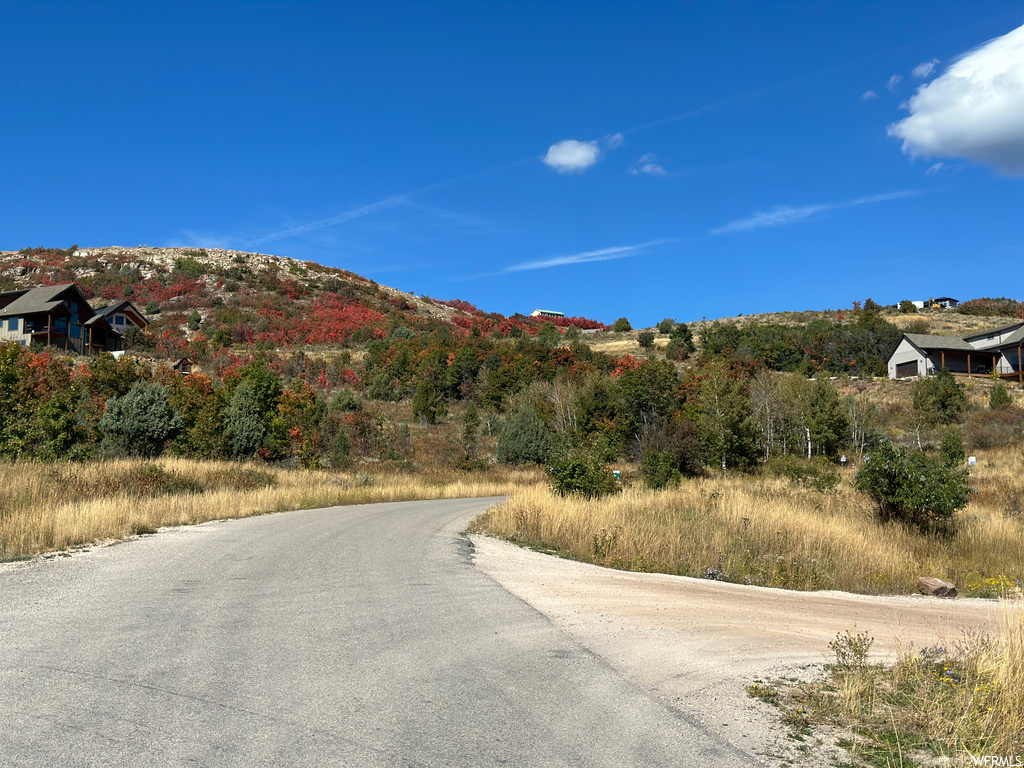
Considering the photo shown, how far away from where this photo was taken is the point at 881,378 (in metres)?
66.0

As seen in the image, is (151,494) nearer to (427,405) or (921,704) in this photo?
(921,704)

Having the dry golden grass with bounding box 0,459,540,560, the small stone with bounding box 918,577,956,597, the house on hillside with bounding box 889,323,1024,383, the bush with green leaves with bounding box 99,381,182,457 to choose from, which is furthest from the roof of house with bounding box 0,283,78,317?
the house on hillside with bounding box 889,323,1024,383

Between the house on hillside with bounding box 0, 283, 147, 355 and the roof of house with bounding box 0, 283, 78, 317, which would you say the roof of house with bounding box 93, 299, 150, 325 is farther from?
the roof of house with bounding box 0, 283, 78, 317

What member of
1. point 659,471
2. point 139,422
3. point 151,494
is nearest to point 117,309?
point 139,422

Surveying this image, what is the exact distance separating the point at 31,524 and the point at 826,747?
11808 millimetres

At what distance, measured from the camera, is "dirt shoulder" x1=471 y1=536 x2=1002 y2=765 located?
203 inches

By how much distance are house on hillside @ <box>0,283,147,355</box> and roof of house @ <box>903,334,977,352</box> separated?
7338 cm

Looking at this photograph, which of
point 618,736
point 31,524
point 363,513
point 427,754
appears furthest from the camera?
point 363,513

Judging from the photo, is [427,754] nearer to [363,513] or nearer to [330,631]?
[330,631]

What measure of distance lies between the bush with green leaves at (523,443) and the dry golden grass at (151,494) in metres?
8.98

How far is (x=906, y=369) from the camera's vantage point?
221 ft

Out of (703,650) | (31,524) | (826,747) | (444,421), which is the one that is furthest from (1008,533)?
(444,421)

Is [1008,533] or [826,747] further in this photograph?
[1008,533]

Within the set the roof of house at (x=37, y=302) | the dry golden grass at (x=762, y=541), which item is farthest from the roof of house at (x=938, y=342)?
the roof of house at (x=37, y=302)
